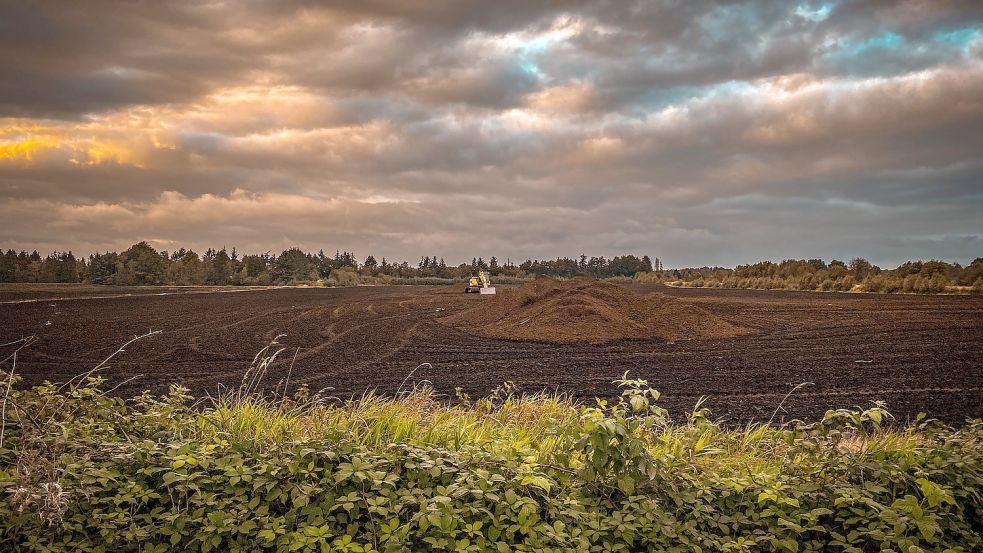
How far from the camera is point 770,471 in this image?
17.4ft

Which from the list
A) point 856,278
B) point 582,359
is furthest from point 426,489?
point 856,278

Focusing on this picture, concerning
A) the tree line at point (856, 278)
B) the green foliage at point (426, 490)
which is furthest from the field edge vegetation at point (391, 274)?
the green foliage at point (426, 490)

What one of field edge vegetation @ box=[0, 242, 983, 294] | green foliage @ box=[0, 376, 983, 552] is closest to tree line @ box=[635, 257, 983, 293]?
field edge vegetation @ box=[0, 242, 983, 294]

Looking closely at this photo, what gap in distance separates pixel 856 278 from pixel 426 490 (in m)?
86.0

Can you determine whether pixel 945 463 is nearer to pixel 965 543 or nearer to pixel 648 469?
pixel 965 543

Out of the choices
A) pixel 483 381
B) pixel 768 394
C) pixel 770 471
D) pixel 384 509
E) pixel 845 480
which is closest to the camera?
pixel 384 509

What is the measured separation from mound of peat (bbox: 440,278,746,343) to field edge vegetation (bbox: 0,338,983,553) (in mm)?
18398

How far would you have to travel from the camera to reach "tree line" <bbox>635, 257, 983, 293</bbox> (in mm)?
61750

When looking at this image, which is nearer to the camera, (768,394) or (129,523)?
(129,523)

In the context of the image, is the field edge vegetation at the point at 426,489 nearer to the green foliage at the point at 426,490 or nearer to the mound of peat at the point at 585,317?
the green foliage at the point at 426,490

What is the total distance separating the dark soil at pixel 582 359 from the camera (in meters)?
13.1

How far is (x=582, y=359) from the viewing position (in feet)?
60.5

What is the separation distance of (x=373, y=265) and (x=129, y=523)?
131 meters

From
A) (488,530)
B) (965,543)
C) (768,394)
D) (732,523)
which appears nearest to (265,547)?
(488,530)
